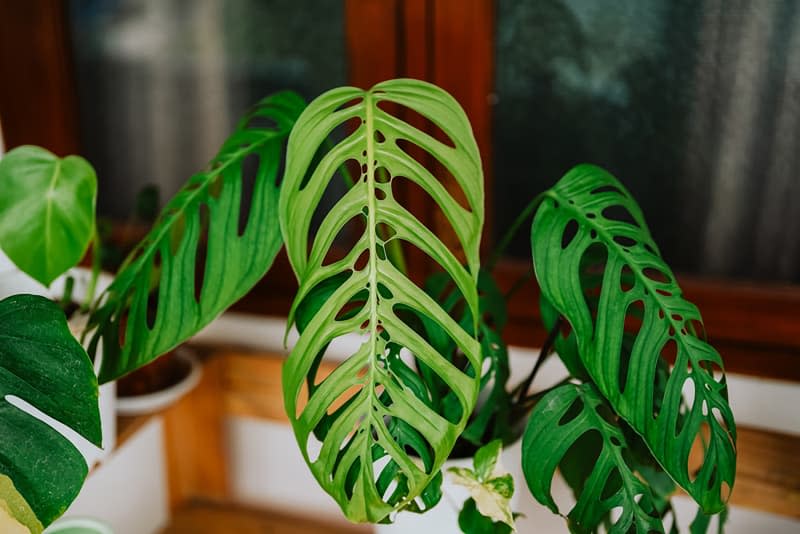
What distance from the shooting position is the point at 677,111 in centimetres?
110

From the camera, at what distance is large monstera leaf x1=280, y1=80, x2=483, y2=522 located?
0.74 metres

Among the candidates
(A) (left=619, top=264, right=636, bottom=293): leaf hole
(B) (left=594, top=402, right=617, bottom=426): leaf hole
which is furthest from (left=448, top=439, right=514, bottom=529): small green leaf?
(A) (left=619, top=264, right=636, bottom=293): leaf hole

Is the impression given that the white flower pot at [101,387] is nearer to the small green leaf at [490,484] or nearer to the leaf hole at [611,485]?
the small green leaf at [490,484]

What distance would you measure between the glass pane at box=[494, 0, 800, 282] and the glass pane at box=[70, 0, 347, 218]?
31cm

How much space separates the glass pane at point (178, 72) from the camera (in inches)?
48.5

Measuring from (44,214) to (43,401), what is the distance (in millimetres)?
210

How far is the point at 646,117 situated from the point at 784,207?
22 centimetres

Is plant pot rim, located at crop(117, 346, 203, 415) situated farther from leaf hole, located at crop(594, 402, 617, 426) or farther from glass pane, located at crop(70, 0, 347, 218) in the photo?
leaf hole, located at crop(594, 402, 617, 426)

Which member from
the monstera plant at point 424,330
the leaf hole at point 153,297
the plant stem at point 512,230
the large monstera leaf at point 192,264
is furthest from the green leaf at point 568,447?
the leaf hole at point 153,297

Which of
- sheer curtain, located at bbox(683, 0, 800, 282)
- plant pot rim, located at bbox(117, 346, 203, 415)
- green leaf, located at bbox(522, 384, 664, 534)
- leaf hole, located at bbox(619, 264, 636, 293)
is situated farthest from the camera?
plant pot rim, located at bbox(117, 346, 203, 415)

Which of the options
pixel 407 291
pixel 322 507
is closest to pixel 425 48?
pixel 407 291

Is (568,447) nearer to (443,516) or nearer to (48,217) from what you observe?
(443,516)

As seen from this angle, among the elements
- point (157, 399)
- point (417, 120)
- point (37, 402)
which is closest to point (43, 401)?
point (37, 402)

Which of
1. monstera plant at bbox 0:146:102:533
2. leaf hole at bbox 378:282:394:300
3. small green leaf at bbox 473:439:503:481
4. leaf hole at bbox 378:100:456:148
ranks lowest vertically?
small green leaf at bbox 473:439:503:481
